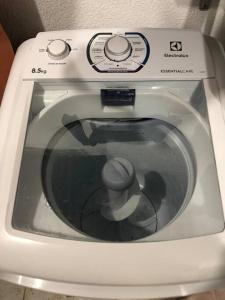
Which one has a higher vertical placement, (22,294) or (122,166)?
(122,166)

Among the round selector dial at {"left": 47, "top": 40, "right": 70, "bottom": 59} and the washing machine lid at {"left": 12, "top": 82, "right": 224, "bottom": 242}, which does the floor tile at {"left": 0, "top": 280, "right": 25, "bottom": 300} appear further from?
the round selector dial at {"left": 47, "top": 40, "right": 70, "bottom": 59}

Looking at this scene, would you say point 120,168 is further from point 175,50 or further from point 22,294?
A: point 22,294

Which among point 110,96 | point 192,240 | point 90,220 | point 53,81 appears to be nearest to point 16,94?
point 53,81

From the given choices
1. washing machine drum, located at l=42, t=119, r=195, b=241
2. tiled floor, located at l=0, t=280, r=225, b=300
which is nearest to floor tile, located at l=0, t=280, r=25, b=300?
tiled floor, located at l=0, t=280, r=225, b=300

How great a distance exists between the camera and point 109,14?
86 cm

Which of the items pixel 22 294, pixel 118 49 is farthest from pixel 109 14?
pixel 22 294

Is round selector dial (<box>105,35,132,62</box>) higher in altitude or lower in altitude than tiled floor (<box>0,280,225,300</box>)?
higher

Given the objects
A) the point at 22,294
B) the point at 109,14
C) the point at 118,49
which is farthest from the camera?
the point at 22,294

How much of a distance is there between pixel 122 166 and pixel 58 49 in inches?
10.4

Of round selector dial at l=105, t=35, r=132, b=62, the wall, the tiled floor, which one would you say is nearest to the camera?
round selector dial at l=105, t=35, r=132, b=62

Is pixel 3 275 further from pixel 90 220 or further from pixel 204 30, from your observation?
pixel 204 30

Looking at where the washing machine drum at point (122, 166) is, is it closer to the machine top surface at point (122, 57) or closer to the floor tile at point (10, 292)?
the machine top surface at point (122, 57)

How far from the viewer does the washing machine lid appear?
2.03 ft

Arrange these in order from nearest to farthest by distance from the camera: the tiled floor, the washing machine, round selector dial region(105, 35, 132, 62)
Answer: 1. the washing machine
2. round selector dial region(105, 35, 132, 62)
3. the tiled floor
